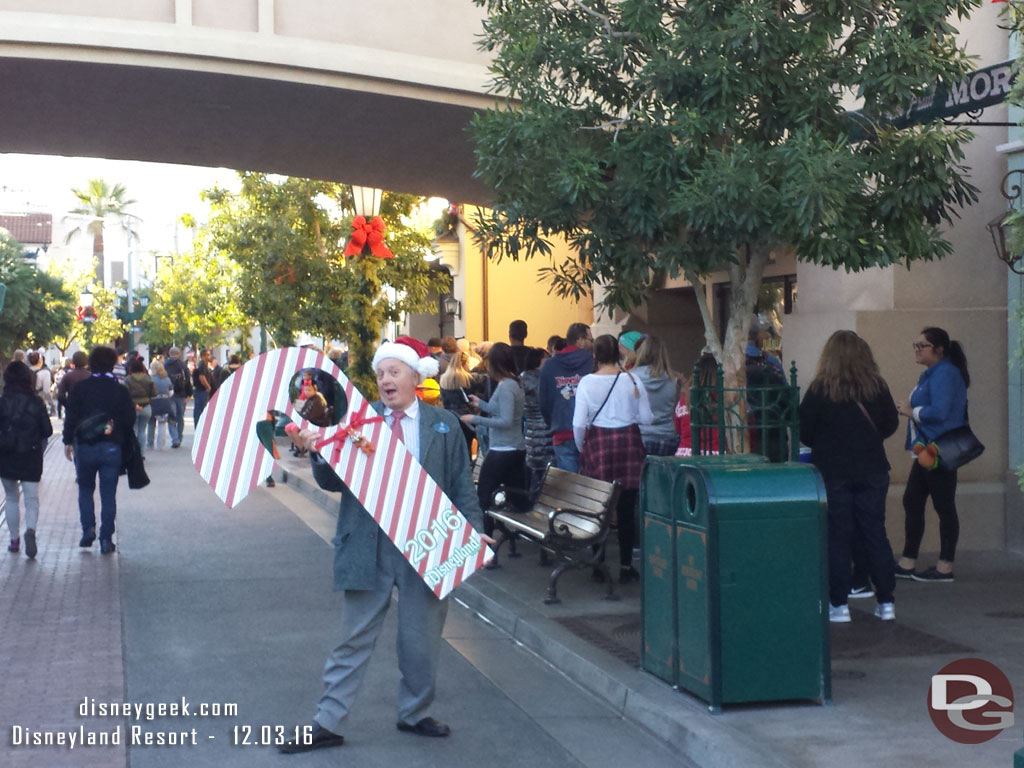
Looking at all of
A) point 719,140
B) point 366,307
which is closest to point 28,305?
point 366,307

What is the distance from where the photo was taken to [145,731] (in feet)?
20.6

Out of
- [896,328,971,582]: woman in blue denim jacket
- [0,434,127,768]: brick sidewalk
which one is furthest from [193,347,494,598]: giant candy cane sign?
[896,328,971,582]: woman in blue denim jacket

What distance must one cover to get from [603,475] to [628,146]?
283 cm

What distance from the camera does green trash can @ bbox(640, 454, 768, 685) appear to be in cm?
652

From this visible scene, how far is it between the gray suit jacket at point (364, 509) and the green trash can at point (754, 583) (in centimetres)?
106

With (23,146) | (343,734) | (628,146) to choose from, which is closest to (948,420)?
(628,146)

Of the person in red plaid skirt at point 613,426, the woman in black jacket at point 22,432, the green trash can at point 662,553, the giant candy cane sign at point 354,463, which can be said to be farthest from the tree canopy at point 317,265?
the giant candy cane sign at point 354,463

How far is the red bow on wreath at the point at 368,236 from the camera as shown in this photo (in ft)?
52.5

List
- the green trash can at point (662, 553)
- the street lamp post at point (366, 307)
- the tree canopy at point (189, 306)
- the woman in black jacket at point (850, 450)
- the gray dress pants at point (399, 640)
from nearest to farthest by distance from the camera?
the gray dress pants at point (399, 640) < the green trash can at point (662, 553) < the woman in black jacket at point (850, 450) < the street lamp post at point (366, 307) < the tree canopy at point (189, 306)

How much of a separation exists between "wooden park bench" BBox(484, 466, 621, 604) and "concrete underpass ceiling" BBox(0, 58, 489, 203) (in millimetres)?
3213

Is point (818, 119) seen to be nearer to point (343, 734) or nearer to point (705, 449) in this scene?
point (705, 449)

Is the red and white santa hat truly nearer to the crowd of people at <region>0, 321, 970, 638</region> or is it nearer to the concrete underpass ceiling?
the crowd of people at <region>0, 321, 970, 638</region>

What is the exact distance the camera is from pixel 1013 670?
6.93 meters

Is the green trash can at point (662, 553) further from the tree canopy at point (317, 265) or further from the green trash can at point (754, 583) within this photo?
the tree canopy at point (317, 265)
